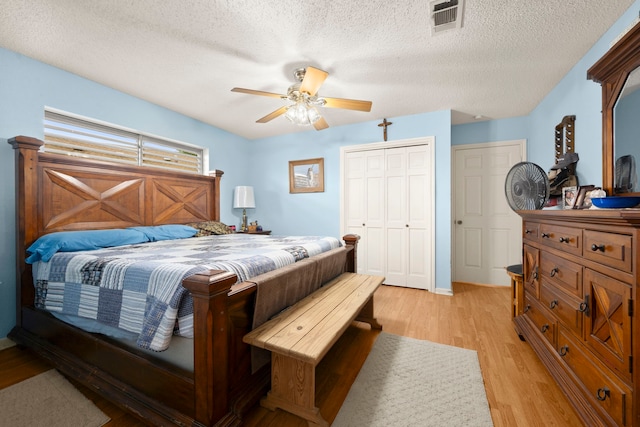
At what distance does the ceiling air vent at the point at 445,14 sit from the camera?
1.60 meters

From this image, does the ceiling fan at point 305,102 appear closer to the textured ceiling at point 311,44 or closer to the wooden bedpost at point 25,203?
the textured ceiling at point 311,44

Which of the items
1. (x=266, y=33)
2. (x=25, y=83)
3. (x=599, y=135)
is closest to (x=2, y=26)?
(x=25, y=83)

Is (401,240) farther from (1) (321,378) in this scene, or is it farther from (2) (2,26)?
(2) (2,26)

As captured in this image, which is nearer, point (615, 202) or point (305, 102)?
point (615, 202)

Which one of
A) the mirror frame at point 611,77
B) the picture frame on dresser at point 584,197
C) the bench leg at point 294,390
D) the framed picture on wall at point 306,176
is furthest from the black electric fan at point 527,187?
the framed picture on wall at point 306,176

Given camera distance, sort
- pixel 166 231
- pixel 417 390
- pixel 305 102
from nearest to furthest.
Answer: pixel 417 390 < pixel 305 102 < pixel 166 231

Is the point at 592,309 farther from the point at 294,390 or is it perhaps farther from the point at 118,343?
the point at 118,343

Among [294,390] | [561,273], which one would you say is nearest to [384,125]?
[561,273]

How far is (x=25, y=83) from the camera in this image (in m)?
2.15

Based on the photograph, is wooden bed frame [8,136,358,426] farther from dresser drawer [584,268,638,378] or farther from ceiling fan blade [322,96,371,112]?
dresser drawer [584,268,638,378]

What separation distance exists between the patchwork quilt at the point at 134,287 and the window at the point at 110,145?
49.0 inches

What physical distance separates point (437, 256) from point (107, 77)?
427 cm

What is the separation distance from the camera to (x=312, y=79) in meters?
2.02

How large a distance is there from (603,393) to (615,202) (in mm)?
909
